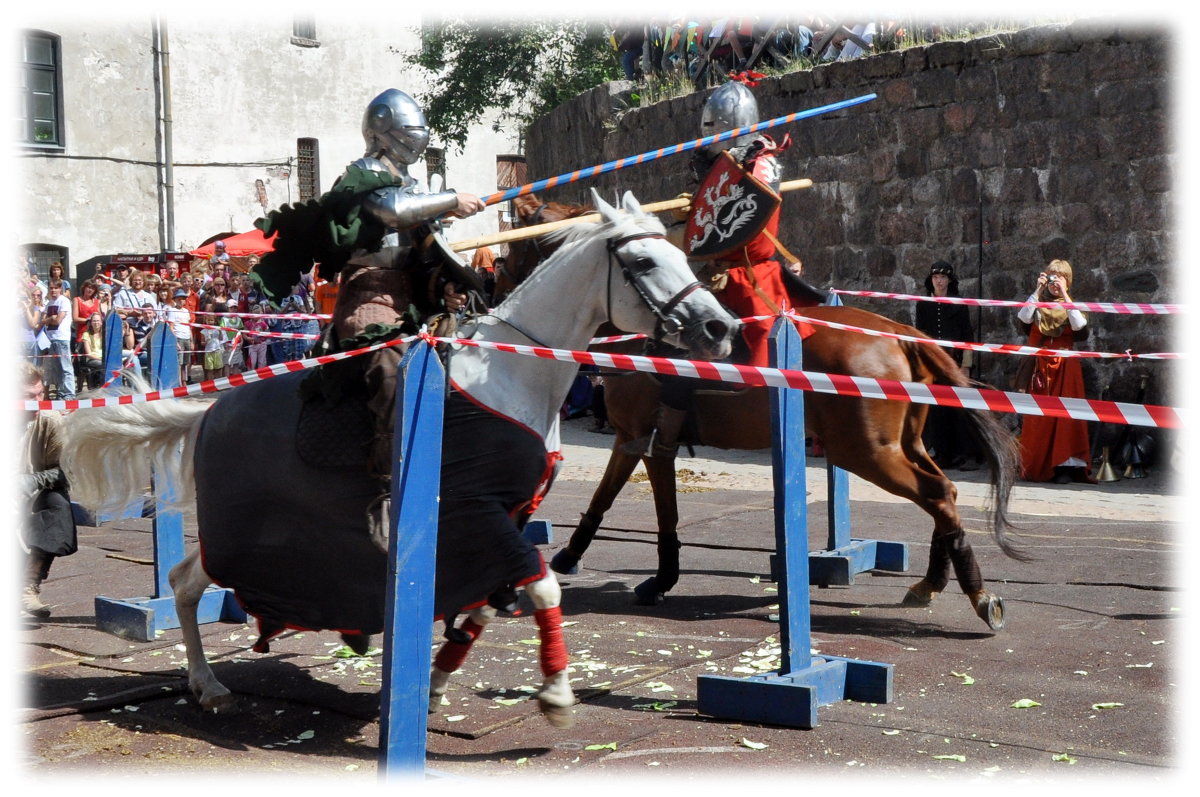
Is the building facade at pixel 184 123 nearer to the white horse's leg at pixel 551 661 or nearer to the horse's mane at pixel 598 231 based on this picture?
the horse's mane at pixel 598 231

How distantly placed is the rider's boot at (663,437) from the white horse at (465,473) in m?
1.87

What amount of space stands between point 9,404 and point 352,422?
55.5 inches

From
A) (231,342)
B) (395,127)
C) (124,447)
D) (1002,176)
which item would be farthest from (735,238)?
(231,342)

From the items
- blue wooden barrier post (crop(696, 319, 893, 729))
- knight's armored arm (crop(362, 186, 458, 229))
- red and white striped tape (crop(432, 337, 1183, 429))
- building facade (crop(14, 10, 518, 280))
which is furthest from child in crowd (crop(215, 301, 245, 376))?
red and white striped tape (crop(432, 337, 1183, 429))

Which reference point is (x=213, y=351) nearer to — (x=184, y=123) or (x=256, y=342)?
(x=256, y=342)

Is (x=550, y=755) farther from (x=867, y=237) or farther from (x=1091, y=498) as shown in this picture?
(x=867, y=237)

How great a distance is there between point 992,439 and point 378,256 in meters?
3.24

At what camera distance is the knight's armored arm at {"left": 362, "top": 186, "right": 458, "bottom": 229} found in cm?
462

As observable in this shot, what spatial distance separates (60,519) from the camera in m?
6.57

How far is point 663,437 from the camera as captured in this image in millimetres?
6676

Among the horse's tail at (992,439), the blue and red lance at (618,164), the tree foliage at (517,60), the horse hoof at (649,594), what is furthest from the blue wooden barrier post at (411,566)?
the tree foliage at (517,60)

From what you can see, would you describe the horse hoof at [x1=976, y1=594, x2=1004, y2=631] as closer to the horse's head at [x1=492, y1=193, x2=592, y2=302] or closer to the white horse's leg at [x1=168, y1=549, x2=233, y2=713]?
the horse's head at [x1=492, y1=193, x2=592, y2=302]

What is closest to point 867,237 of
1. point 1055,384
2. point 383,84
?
point 1055,384

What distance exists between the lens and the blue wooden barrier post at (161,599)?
6.12m
